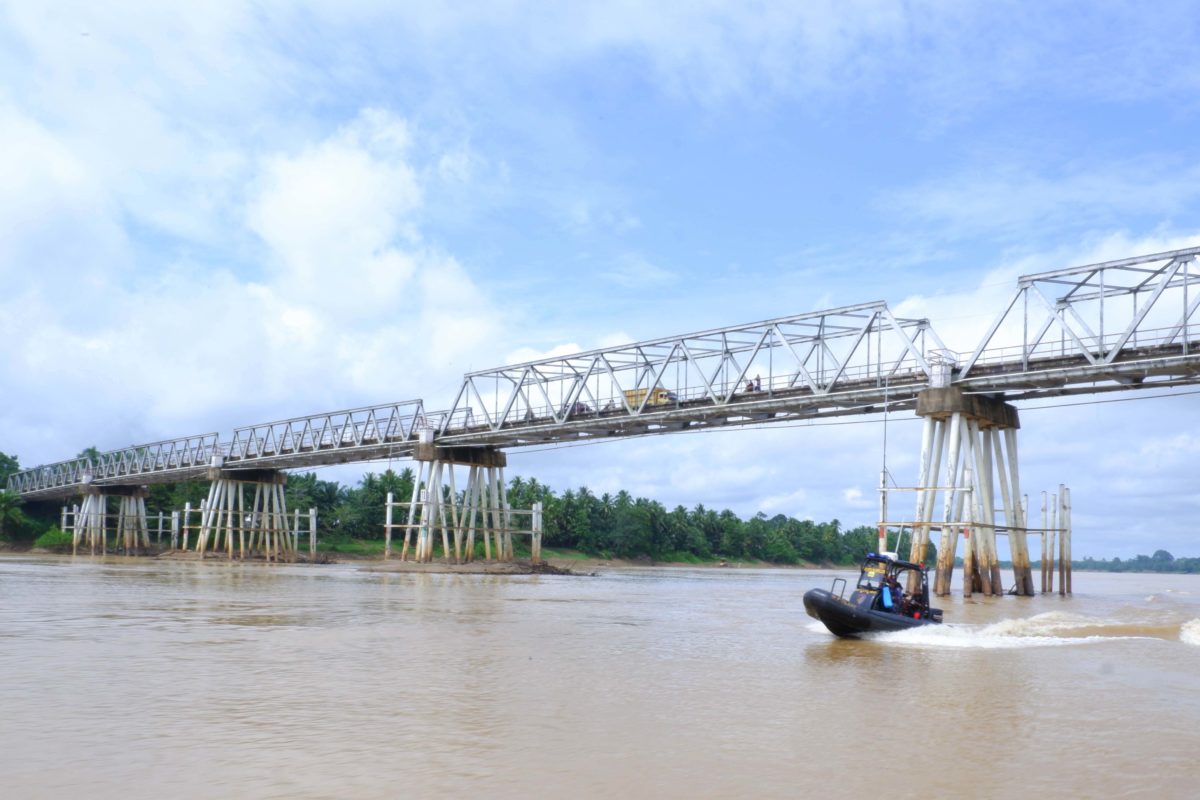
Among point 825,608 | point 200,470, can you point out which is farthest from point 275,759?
point 200,470

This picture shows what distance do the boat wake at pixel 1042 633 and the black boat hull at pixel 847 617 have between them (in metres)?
0.28

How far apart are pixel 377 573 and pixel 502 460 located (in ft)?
43.6

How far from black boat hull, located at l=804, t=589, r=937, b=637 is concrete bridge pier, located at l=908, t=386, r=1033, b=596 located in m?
15.0

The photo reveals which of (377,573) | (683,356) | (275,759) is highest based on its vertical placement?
(683,356)

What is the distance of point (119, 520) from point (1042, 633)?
9933cm

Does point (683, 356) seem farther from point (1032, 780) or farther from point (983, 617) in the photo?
point (1032, 780)

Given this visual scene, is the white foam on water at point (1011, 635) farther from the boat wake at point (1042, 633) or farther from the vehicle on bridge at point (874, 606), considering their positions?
the vehicle on bridge at point (874, 606)

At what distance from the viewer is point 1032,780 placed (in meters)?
10.7

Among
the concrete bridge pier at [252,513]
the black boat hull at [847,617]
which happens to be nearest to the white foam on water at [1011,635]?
the black boat hull at [847,617]

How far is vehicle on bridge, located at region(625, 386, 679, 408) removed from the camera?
2263 inches

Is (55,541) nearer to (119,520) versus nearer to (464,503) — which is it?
(119,520)

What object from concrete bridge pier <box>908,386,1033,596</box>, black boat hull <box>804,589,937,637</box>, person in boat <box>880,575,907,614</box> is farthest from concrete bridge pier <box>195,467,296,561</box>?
person in boat <box>880,575,907,614</box>

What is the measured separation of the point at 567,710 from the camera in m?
13.7

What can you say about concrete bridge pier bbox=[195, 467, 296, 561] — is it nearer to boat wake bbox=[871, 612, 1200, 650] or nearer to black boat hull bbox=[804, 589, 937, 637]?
boat wake bbox=[871, 612, 1200, 650]
